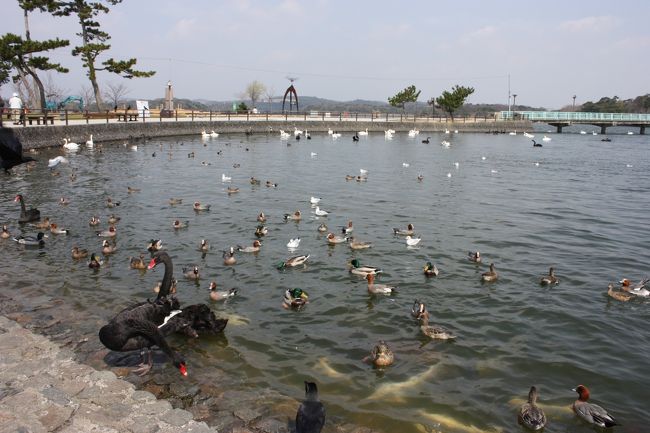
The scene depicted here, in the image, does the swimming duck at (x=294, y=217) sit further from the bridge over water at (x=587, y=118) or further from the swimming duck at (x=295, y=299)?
the bridge over water at (x=587, y=118)

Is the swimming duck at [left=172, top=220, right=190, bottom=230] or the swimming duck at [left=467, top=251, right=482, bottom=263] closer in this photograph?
the swimming duck at [left=467, top=251, right=482, bottom=263]

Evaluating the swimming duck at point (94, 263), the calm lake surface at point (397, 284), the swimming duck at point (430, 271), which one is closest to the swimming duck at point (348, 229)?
the calm lake surface at point (397, 284)

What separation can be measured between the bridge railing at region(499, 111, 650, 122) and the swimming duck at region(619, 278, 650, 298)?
111288mm

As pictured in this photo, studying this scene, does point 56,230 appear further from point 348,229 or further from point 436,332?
point 436,332

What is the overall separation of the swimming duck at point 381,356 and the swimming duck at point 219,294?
4.67m

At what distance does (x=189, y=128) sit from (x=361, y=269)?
55040 millimetres

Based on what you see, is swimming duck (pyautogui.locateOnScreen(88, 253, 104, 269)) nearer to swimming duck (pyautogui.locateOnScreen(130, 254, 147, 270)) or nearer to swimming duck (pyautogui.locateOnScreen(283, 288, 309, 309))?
swimming duck (pyautogui.locateOnScreen(130, 254, 147, 270))

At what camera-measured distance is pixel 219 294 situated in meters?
13.2

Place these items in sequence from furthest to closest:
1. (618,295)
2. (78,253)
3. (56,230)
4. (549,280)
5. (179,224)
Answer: (179,224)
(56,230)
(78,253)
(549,280)
(618,295)

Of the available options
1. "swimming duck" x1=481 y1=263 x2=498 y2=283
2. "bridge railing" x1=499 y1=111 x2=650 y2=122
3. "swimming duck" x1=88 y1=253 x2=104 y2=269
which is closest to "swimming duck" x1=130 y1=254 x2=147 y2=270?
"swimming duck" x1=88 y1=253 x2=104 y2=269

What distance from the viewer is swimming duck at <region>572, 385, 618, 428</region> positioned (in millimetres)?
8398

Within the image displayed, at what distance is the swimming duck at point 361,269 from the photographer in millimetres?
15172

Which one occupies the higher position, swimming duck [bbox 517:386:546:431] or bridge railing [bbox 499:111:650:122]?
bridge railing [bbox 499:111:650:122]

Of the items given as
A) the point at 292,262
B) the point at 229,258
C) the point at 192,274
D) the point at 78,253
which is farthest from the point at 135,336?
the point at 78,253
